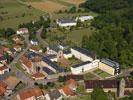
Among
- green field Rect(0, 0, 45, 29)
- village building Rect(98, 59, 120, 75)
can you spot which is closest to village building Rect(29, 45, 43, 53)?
village building Rect(98, 59, 120, 75)

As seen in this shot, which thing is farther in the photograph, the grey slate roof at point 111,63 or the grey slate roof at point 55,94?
the grey slate roof at point 111,63

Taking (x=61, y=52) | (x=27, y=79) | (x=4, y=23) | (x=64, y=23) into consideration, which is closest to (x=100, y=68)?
(x=61, y=52)

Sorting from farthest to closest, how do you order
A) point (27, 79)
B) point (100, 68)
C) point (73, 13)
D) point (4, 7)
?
point (4, 7) → point (73, 13) → point (100, 68) → point (27, 79)

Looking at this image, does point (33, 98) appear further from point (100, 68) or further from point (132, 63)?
point (132, 63)

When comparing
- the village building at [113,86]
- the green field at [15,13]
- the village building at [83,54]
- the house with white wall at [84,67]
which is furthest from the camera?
the green field at [15,13]

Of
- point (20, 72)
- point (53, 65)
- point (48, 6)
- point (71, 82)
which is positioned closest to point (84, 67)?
point (53, 65)

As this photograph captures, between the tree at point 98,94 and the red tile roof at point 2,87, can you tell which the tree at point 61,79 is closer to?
the tree at point 98,94

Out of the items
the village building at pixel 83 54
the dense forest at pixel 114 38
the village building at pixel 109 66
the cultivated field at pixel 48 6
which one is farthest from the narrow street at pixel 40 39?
the cultivated field at pixel 48 6
